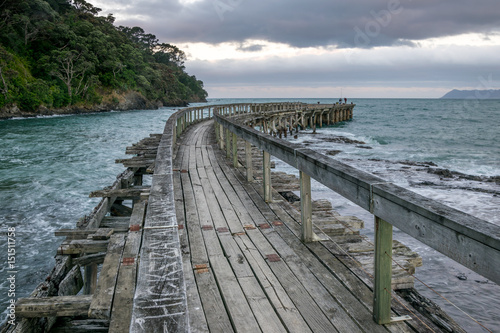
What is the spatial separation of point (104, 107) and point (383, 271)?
6784 centimetres

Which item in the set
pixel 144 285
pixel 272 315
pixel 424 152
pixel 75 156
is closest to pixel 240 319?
pixel 272 315

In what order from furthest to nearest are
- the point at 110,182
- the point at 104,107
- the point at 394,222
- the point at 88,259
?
the point at 104,107 → the point at 110,182 → the point at 88,259 → the point at 394,222

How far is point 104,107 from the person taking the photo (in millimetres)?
63969

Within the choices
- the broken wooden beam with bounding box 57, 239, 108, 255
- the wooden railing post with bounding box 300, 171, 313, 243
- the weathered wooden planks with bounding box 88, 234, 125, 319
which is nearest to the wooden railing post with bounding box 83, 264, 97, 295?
the broken wooden beam with bounding box 57, 239, 108, 255

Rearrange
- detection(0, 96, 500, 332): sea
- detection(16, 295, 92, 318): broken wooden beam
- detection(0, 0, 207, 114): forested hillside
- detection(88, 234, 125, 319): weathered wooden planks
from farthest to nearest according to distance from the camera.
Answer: detection(0, 0, 207, 114): forested hillside, detection(0, 96, 500, 332): sea, detection(16, 295, 92, 318): broken wooden beam, detection(88, 234, 125, 319): weathered wooden planks

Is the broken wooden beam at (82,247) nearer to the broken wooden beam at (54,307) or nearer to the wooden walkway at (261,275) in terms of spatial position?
the wooden walkway at (261,275)

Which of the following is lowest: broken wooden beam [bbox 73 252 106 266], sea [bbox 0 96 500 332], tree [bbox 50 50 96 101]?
sea [bbox 0 96 500 332]

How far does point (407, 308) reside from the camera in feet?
8.23

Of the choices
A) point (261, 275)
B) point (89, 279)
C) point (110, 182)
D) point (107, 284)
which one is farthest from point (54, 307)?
point (110, 182)

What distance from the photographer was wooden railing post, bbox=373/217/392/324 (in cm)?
236

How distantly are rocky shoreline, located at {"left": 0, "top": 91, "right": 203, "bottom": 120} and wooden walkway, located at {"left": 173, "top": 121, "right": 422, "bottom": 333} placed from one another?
4531cm

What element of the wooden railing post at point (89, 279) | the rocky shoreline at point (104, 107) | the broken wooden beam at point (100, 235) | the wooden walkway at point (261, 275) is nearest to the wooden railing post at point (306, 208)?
the wooden walkway at point (261, 275)

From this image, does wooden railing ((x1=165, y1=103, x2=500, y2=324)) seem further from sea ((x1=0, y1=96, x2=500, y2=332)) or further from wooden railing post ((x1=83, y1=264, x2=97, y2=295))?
wooden railing post ((x1=83, y1=264, x2=97, y2=295))

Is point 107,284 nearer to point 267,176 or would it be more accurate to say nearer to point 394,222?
point 394,222
